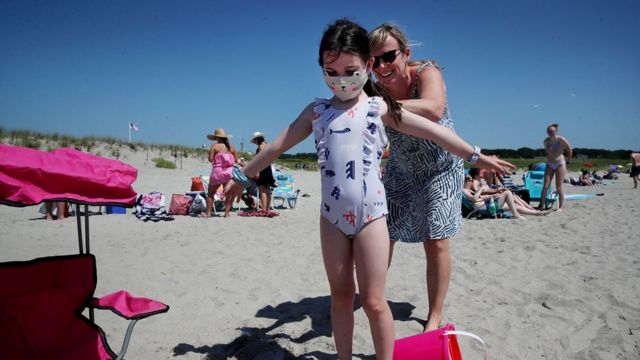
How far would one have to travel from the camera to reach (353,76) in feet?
6.24

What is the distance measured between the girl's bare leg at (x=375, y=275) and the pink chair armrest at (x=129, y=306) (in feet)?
3.45

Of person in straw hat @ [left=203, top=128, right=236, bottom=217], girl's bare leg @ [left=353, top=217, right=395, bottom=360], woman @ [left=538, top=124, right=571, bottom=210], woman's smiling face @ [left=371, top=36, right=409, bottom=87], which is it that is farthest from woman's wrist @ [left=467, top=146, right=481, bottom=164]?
woman @ [left=538, top=124, right=571, bottom=210]

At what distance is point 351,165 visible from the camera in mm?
1911

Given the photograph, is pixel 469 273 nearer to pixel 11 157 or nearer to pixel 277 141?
pixel 277 141

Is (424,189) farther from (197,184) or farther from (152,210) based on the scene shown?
(197,184)

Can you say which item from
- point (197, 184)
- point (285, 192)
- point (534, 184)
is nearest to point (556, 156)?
point (534, 184)

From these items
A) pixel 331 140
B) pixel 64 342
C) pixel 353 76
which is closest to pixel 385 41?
pixel 353 76

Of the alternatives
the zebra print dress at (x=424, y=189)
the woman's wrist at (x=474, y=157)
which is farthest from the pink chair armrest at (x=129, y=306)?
the woman's wrist at (x=474, y=157)

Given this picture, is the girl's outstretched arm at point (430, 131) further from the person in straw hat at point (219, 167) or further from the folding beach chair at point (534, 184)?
the folding beach chair at point (534, 184)

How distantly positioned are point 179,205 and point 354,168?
7.85 m

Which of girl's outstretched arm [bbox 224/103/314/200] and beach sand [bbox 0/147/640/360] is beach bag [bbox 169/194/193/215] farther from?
girl's outstretched arm [bbox 224/103/314/200]

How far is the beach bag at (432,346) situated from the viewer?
6.41 ft

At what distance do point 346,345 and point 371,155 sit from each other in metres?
0.99

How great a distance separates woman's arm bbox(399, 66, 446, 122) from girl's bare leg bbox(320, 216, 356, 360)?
833mm
